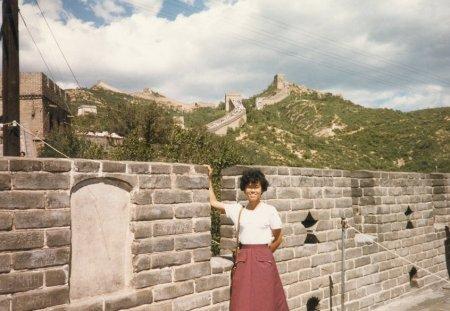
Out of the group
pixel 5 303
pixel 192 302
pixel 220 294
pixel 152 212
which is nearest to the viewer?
pixel 5 303

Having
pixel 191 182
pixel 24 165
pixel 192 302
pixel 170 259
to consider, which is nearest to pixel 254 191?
pixel 191 182

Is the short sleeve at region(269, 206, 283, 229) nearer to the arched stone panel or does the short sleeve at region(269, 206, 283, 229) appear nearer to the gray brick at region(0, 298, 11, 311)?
the arched stone panel

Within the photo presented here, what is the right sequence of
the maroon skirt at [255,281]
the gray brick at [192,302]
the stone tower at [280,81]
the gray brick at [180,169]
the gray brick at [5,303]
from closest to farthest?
1. the gray brick at [5,303]
2. the maroon skirt at [255,281]
3. the gray brick at [192,302]
4. the gray brick at [180,169]
5. the stone tower at [280,81]

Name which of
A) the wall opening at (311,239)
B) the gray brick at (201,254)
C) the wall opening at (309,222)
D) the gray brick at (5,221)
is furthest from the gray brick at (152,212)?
the wall opening at (311,239)

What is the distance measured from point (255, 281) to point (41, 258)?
1994mm

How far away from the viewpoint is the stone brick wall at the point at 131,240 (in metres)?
3.53

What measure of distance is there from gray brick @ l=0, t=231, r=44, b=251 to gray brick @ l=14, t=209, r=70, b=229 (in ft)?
0.19

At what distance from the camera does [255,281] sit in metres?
4.31

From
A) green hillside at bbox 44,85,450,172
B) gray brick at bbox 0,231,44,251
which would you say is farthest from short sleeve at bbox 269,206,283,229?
green hillside at bbox 44,85,450,172

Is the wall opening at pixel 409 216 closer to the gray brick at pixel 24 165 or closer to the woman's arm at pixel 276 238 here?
the woman's arm at pixel 276 238

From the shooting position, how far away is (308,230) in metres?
6.61

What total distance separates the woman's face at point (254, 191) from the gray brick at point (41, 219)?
1.80 m

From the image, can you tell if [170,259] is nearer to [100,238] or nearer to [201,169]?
[100,238]

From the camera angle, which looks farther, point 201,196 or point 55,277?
point 201,196
